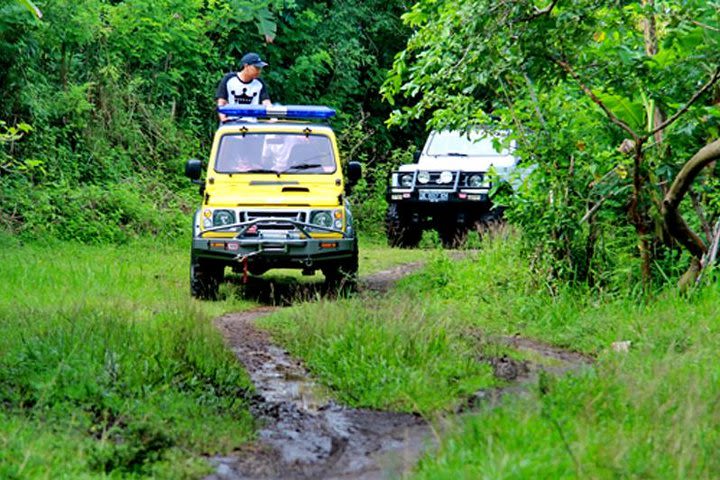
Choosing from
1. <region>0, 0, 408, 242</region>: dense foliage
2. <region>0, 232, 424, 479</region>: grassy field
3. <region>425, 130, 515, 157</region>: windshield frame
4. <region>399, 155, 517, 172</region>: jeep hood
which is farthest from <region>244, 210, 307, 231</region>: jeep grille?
<region>425, 130, 515, 157</region>: windshield frame

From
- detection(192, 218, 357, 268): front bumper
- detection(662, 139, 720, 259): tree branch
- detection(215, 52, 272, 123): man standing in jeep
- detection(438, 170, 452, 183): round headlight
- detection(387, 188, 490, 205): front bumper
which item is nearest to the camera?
detection(662, 139, 720, 259): tree branch

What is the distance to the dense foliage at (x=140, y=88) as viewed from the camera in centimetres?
1537

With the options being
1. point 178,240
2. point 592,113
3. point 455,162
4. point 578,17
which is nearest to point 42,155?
point 178,240

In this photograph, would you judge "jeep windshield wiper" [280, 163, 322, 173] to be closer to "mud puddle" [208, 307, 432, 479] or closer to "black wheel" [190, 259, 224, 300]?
"black wheel" [190, 259, 224, 300]

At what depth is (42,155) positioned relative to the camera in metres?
16.2

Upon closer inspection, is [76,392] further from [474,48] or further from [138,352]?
[474,48]

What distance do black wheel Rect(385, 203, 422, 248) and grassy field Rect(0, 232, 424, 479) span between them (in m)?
8.94

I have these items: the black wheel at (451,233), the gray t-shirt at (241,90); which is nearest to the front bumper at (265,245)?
the gray t-shirt at (241,90)

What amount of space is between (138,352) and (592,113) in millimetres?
5457

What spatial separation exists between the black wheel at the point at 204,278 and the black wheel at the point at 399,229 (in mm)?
7196

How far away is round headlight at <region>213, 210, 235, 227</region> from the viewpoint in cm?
1113

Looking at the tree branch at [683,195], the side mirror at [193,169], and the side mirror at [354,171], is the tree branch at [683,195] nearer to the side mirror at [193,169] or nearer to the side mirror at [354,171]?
the side mirror at [354,171]

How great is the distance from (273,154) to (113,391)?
20.1ft

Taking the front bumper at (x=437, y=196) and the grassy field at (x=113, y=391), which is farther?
the front bumper at (x=437, y=196)
